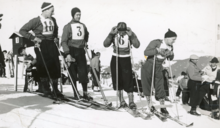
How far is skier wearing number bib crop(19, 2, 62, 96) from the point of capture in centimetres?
343

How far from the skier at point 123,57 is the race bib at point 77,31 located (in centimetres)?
41

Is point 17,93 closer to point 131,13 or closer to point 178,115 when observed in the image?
point 131,13

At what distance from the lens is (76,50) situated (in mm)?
3381

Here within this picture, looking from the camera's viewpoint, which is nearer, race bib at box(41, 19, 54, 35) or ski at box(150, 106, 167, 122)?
ski at box(150, 106, 167, 122)

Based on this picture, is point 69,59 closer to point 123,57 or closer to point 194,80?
point 123,57

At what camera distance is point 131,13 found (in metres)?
3.44

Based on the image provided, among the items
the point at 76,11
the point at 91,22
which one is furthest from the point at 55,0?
the point at 91,22

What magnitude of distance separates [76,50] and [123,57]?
2.42 ft

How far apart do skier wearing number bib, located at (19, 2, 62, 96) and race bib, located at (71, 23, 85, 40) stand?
0.28m

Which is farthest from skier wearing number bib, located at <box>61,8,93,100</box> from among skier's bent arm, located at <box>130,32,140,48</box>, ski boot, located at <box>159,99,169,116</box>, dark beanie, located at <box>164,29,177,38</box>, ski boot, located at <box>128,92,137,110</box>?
dark beanie, located at <box>164,29,177,38</box>

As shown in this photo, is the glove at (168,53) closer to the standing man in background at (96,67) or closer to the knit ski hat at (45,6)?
the standing man in background at (96,67)

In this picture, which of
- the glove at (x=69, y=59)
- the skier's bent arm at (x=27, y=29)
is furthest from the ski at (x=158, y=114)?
the skier's bent arm at (x=27, y=29)

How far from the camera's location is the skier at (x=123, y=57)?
334 cm

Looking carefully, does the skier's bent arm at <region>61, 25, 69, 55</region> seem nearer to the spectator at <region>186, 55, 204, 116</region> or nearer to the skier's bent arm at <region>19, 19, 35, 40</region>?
the skier's bent arm at <region>19, 19, 35, 40</region>
